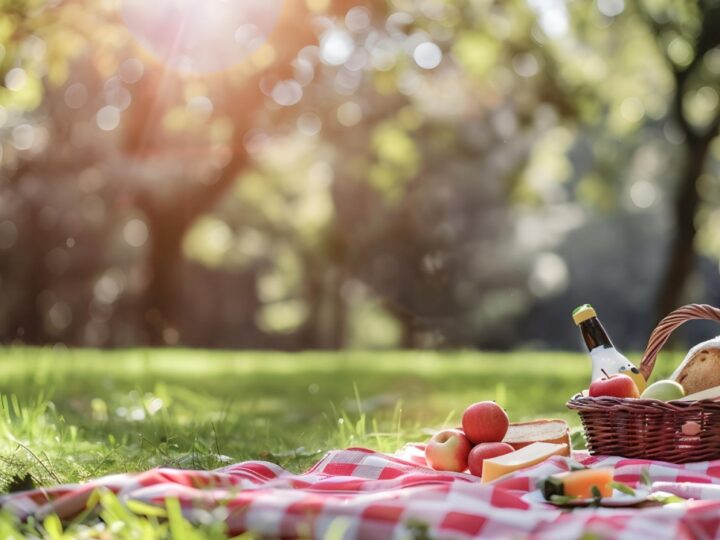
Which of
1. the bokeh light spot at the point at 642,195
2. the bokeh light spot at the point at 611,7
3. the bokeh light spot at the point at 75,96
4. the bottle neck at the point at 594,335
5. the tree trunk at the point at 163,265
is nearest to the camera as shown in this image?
the bottle neck at the point at 594,335

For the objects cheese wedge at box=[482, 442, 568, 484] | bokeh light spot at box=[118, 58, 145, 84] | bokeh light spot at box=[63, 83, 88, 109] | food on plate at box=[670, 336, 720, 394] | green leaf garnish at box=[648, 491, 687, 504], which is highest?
bokeh light spot at box=[118, 58, 145, 84]

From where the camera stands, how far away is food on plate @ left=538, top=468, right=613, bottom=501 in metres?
2.73

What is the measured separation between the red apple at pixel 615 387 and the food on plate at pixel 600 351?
35 centimetres

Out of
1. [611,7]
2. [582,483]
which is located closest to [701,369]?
[582,483]

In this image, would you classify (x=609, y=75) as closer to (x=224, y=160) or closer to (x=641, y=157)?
(x=224, y=160)

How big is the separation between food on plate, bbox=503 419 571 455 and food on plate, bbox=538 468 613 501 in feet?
2.05

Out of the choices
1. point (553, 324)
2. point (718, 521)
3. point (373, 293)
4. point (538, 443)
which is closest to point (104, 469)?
point (538, 443)

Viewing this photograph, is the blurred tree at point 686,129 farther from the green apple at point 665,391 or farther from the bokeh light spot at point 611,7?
the green apple at point 665,391

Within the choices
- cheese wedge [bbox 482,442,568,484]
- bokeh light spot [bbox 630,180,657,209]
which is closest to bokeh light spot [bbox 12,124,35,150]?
bokeh light spot [bbox 630,180,657,209]

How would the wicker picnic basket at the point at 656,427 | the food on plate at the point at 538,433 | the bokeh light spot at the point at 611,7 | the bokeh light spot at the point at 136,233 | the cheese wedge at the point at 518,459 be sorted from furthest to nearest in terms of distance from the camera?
the bokeh light spot at the point at 136,233
the bokeh light spot at the point at 611,7
the food on plate at the point at 538,433
the wicker picnic basket at the point at 656,427
the cheese wedge at the point at 518,459

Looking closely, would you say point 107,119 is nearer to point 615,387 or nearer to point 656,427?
point 615,387

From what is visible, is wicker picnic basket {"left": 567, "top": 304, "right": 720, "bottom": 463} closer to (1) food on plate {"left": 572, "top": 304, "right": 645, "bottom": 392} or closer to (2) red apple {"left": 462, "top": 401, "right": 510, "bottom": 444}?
(2) red apple {"left": 462, "top": 401, "right": 510, "bottom": 444}

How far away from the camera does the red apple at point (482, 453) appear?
3.35 meters

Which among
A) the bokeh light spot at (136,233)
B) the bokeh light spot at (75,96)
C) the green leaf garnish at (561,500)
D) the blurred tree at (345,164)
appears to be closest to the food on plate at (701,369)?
the green leaf garnish at (561,500)
